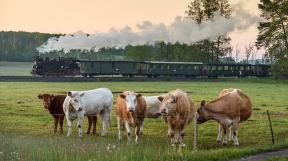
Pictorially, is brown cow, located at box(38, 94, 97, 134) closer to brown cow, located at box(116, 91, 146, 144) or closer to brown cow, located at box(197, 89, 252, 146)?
brown cow, located at box(116, 91, 146, 144)

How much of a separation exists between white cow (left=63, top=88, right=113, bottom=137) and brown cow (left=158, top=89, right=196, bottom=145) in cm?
445

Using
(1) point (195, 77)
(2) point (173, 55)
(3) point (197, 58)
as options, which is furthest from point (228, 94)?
(2) point (173, 55)

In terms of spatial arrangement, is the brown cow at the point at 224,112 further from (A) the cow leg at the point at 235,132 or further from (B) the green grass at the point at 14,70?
(B) the green grass at the point at 14,70

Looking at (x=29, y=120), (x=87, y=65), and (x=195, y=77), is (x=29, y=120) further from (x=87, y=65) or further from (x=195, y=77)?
(x=195, y=77)

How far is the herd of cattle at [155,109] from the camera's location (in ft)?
71.3

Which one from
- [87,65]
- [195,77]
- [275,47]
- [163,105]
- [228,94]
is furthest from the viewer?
[275,47]

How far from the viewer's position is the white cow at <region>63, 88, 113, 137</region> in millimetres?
24766

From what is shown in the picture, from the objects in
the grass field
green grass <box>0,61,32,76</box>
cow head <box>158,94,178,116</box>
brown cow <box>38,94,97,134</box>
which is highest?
cow head <box>158,94,178,116</box>

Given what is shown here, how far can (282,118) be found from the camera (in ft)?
104

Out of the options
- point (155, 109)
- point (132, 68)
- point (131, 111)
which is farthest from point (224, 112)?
point (132, 68)

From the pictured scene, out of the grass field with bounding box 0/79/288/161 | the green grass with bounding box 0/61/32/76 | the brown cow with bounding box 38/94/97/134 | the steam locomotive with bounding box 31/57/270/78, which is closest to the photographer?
the grass field with bounding box 0/79/288/161

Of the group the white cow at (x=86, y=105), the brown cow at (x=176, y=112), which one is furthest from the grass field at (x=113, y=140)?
the white cow at (x=86, y=105)

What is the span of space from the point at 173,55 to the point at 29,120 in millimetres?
103064

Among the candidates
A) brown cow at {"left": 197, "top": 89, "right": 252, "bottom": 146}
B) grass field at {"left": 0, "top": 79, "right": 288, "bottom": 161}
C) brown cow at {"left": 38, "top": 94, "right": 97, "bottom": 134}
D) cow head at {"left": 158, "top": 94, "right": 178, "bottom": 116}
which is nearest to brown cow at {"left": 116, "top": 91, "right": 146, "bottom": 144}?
grass field at {"left": 0, "top": 79, "right": 288, "bottom": 161}
